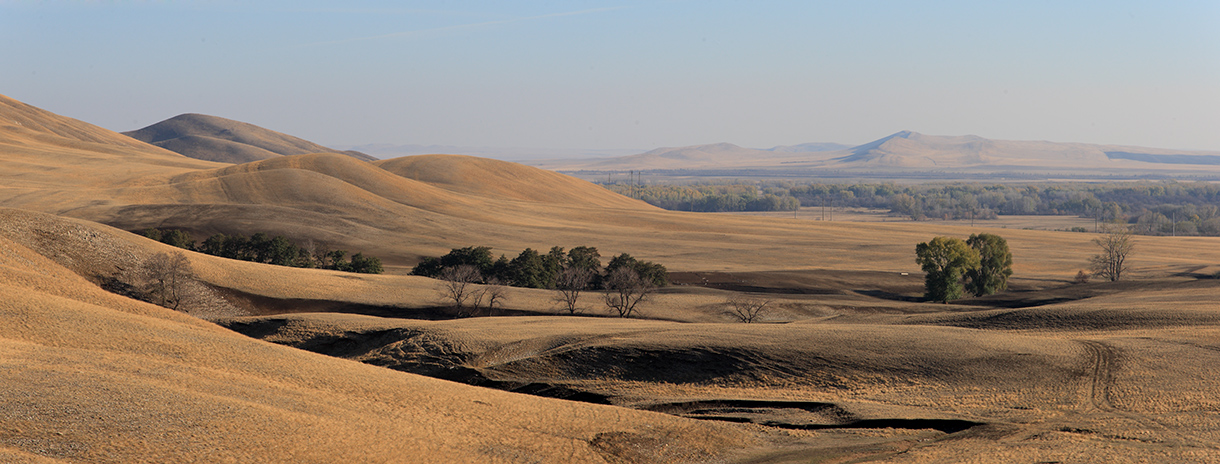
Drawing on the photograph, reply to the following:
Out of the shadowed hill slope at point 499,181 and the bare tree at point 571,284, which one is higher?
the shadowed hill slope at point 499,181

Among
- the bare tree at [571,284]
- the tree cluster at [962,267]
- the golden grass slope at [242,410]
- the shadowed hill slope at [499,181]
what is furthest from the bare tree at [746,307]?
the shadowed hill slope at [499,181]

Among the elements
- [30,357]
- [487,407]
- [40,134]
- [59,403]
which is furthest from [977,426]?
[40,134]

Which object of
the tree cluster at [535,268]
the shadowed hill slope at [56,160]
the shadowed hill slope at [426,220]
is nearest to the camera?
the tree cluster at [535,268]

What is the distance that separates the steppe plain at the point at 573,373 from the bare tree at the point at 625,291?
4.65ft

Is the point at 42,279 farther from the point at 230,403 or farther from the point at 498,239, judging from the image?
the point at 498,239

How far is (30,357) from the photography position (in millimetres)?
28109

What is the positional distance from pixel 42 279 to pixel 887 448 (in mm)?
42391

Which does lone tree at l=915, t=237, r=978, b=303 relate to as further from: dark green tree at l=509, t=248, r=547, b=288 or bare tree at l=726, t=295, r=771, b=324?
dark green tree at l=509, t=248, r=547, b=288

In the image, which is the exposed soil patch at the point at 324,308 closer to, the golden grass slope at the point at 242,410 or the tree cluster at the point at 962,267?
the golden grass slope at the point at 242,410

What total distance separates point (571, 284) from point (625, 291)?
752 centimetres

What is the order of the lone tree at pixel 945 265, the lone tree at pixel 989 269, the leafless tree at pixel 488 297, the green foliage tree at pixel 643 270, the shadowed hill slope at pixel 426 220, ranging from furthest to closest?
the shadowed hill slope at pixel 426 220 < the lone tree at pixel 989 269 < the green foliage tree at pixel 643 270 < the lone tree at pixel 945 265 < the leafless tree at pixel 488 297

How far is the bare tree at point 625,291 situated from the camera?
59.8 metres

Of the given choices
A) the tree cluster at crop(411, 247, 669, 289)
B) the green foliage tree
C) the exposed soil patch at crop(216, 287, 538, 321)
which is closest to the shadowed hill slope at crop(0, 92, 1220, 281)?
the tree cluster at crop(411, 247, 669, 289)

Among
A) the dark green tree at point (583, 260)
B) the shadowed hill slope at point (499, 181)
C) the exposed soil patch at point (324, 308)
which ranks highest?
the shadowed hill slope at point (499, 181)
